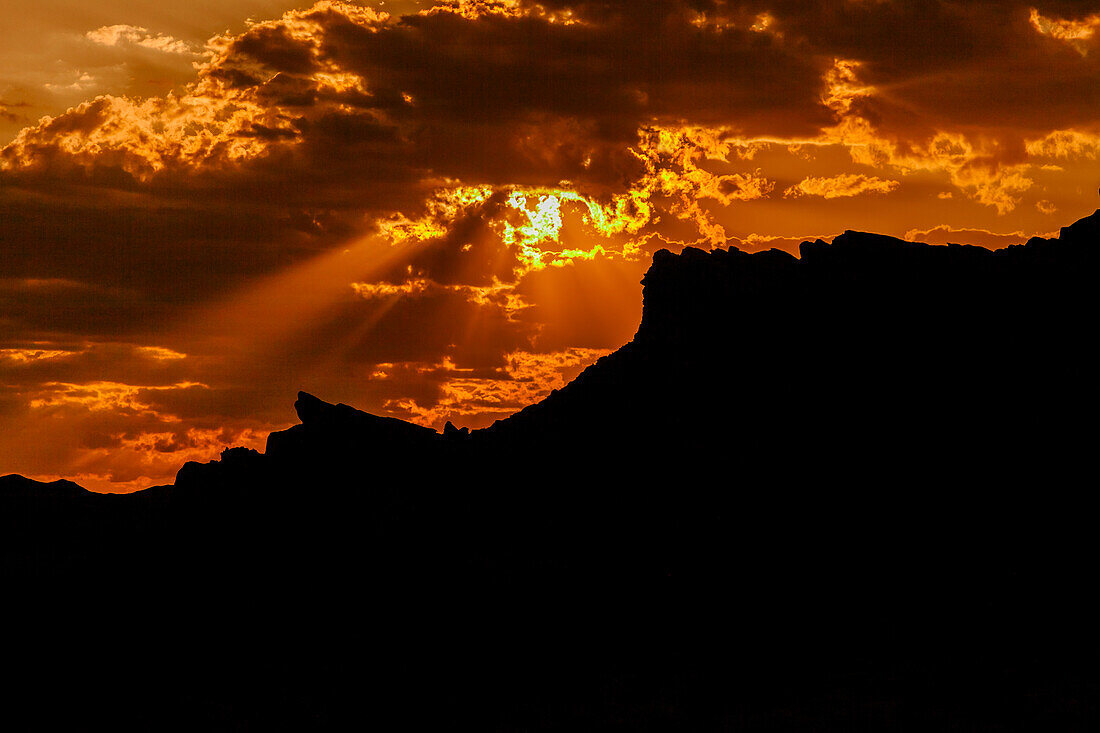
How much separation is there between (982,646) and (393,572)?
194ft

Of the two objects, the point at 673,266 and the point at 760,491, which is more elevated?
the point at 673,266

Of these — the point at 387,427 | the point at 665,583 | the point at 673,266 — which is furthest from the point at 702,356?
the point at 387,427

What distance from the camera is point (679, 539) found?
404 feet

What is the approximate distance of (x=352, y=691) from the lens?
395 feet

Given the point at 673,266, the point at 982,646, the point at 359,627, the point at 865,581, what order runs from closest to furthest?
the point at 982,646 → the point at 865,581 → the point at 359,627 → the point at 673,266

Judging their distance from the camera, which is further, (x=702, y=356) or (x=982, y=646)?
(x=702, y=356)

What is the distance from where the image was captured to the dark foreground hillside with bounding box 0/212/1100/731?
110688 millimetres

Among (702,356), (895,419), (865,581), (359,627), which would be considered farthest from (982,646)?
(359,627)

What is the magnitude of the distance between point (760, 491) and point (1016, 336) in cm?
2881

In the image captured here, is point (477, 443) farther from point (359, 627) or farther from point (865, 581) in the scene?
point (865, 581)

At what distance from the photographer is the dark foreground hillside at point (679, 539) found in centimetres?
Answer: 11069

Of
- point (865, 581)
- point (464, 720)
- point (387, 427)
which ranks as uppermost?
point (387, 427)

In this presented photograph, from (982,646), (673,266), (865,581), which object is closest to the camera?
(982,646)

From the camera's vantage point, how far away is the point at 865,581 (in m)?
116
